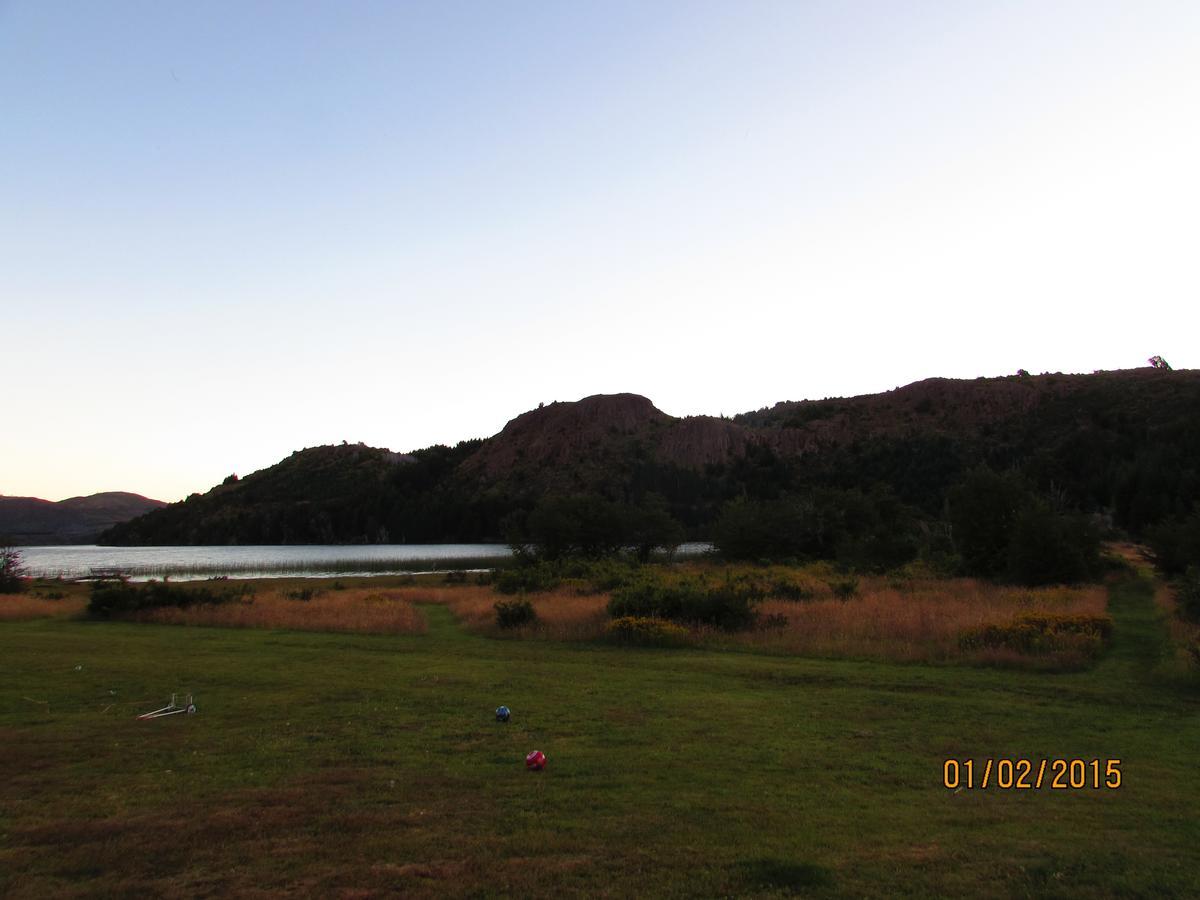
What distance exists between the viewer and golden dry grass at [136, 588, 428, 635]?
21.9 m

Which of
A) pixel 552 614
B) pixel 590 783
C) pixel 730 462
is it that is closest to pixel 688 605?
pixel 552 614

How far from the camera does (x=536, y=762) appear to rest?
27.0 ft

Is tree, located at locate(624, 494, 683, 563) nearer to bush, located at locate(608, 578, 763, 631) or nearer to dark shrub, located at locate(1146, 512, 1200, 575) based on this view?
dark shrub, located at locate(1146, 512, 1200, 575)

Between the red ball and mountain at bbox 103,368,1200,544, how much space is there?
51.8 meters

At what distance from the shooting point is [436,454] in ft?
536

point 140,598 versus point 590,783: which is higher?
point 140,598

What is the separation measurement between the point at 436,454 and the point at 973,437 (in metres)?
105

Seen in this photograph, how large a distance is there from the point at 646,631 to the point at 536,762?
1063 centimetres

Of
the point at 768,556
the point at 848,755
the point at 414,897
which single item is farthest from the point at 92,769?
the point at 768,556

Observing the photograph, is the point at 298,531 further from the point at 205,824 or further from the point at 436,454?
the point at 205,824

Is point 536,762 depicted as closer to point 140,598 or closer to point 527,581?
point 140,598

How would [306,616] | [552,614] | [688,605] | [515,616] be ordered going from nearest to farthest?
1. [688,605]
2. [515,616]
3. [552,614]
4. [306,616]

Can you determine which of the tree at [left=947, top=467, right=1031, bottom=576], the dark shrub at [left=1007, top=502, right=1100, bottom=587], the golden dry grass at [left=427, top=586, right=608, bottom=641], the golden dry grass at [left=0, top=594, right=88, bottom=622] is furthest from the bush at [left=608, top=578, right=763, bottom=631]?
the golden dry grass at [left=0, top=594, right=88, bottom=622]

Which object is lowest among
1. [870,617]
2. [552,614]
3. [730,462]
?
[870,617]
